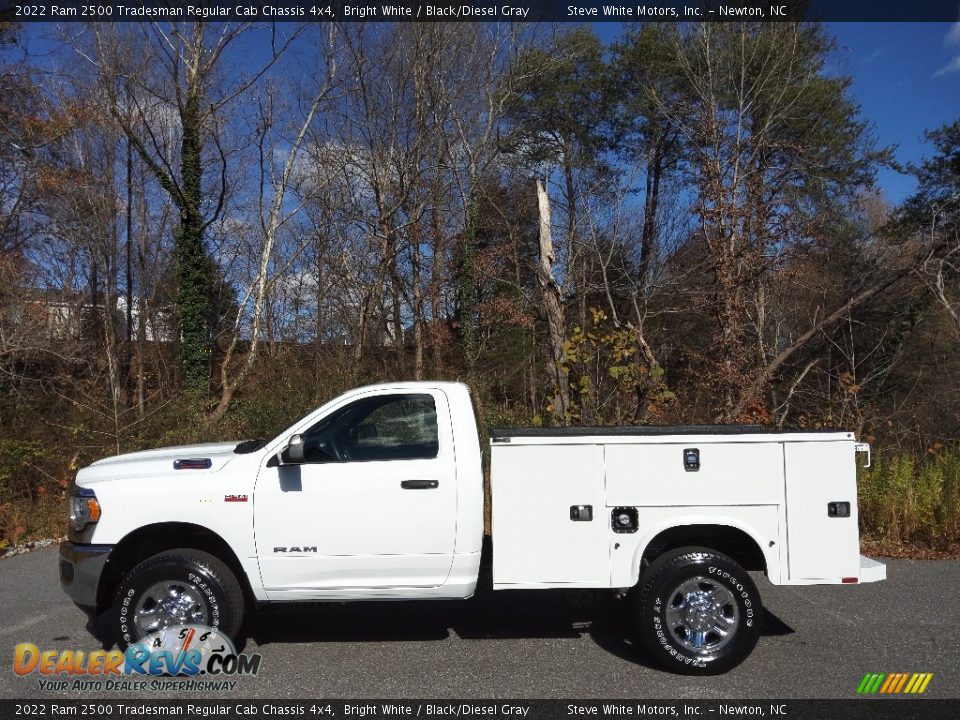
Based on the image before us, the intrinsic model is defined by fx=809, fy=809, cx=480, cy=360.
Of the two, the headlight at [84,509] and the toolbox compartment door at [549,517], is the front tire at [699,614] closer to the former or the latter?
the toolbox compartment door at [549,517]

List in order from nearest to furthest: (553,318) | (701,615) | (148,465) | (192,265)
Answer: (701,615), (148,465), (553,318), (192,265)

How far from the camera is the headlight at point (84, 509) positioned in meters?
5.51

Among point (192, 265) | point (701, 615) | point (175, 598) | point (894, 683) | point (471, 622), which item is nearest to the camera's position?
point (894, 683)

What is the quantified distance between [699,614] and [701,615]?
1 cm

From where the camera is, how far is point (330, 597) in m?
5.57

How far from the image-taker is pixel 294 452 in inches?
213

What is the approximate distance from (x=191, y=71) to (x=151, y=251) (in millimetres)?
11096

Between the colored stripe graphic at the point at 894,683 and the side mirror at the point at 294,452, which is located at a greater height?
the side mirror at the point at 294,452

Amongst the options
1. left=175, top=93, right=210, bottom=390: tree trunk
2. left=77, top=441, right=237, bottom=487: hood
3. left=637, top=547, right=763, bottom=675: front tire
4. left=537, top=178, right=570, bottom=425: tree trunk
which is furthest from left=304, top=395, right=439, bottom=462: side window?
left=175, top=93, right=210, bottom=390: tree trunk

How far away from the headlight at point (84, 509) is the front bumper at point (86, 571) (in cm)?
A: 16

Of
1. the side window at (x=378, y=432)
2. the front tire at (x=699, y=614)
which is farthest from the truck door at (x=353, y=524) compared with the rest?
the front tire at (x=699, y=614)

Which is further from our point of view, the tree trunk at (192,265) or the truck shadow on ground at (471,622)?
the tree trunk at (192,265)

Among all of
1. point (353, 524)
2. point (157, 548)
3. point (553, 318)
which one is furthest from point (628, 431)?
point (553, 318)

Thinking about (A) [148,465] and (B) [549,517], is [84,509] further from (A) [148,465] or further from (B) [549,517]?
(B) [549,517]
